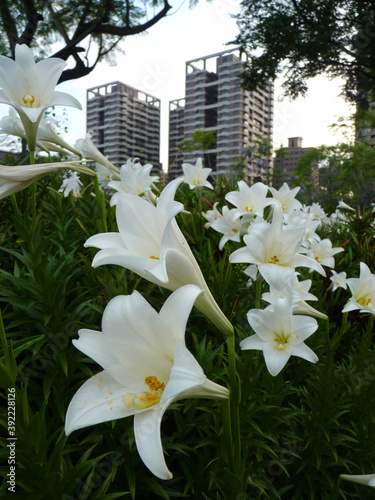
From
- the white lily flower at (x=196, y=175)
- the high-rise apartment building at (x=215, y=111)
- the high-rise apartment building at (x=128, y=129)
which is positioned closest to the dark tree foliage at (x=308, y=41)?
the white lily flower at (x=196, y=175)

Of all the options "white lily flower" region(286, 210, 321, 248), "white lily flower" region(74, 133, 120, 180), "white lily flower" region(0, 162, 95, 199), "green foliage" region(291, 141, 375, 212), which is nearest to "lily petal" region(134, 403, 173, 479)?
"white lily flower" region(0, 162, 95, 199)

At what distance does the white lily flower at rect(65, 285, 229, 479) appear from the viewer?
1.76ft

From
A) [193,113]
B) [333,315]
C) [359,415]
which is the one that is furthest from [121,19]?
[193,113]

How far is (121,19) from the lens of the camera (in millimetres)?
8766

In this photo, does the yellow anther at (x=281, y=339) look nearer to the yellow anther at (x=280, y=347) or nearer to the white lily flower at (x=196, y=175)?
the yellow anther at (x=280, y=347)

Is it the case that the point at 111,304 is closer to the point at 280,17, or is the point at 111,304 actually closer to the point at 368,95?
the point at 280,17

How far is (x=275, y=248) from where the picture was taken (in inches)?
45.6

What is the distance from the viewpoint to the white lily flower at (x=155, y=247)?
0.63 metres

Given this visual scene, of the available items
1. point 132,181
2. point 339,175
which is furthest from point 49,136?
point 339,175

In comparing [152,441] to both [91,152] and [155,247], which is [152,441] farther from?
[91,152]

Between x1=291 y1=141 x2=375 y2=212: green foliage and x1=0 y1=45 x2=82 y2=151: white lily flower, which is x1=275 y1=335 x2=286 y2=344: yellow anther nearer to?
x1=0 y1=45 x2=82 y2=151: white lily flower

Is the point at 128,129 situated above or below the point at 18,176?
above

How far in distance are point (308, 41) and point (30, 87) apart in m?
9.77

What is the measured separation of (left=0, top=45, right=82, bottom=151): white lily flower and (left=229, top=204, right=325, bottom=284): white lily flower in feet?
2.29
